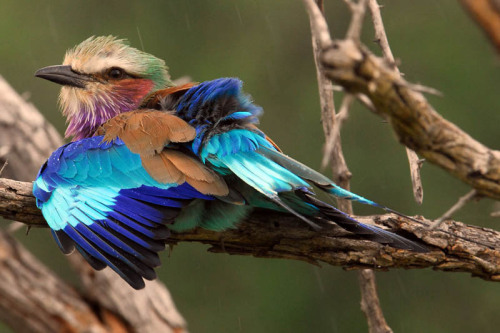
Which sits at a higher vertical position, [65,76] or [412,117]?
[412,117]

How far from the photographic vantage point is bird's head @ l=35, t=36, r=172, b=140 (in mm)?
2938

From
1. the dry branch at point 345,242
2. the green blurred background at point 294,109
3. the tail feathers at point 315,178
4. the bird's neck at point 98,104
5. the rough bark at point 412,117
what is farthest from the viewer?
the green blurred background at point 294,109

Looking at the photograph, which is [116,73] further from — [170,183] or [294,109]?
[294,109]

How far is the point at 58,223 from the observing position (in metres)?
2.30

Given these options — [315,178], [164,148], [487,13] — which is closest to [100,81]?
[164,148]

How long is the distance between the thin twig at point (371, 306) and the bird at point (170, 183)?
419 mm

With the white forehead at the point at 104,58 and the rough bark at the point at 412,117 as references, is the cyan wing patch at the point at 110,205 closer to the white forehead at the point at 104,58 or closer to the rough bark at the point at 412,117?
the white forehead at the point at 104,58

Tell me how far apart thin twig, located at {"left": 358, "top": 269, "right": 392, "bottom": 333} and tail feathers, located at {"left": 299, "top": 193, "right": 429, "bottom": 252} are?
382 mm

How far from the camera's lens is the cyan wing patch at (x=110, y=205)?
87.9 inches

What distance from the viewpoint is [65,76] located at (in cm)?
299

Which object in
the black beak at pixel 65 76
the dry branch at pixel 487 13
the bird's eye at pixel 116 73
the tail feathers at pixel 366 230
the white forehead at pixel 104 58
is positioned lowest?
the tail feathers at pixel 366 230

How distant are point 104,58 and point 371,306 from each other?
138 centimetres

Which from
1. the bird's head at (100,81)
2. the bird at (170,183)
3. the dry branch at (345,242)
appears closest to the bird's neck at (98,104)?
the bird's head at (100,81)

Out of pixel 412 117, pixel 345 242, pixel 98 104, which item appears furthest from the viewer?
pixel 98 104
